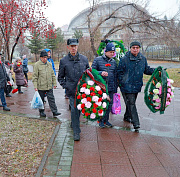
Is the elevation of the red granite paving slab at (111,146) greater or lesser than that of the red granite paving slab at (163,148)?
greater

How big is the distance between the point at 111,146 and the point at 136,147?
473mm

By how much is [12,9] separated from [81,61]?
10.3 meters

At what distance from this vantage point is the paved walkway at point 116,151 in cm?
312

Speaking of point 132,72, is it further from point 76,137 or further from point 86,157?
point 86,157

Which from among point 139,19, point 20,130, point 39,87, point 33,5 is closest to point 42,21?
point 33,5

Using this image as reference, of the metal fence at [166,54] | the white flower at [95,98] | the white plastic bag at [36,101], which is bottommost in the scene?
the white plastic bag at [36,101]

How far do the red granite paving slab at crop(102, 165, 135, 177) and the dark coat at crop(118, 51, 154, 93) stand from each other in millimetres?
1867

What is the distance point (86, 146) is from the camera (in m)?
3.95

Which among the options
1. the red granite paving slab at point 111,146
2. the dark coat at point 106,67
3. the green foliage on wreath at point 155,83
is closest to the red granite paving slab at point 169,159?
the red granite paving slab at point 111,146

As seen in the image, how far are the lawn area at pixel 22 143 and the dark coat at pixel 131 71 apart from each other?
2012 mm

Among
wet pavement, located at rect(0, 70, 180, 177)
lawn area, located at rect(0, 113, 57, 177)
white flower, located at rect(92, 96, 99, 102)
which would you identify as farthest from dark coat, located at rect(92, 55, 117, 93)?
lawn area, located at rect(0, 113, 57, 177)

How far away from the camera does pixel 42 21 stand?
14.2 metres

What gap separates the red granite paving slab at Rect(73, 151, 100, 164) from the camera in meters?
3.39

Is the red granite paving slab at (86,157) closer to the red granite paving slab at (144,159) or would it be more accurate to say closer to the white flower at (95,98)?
the red granite paving slab at (144,159)
